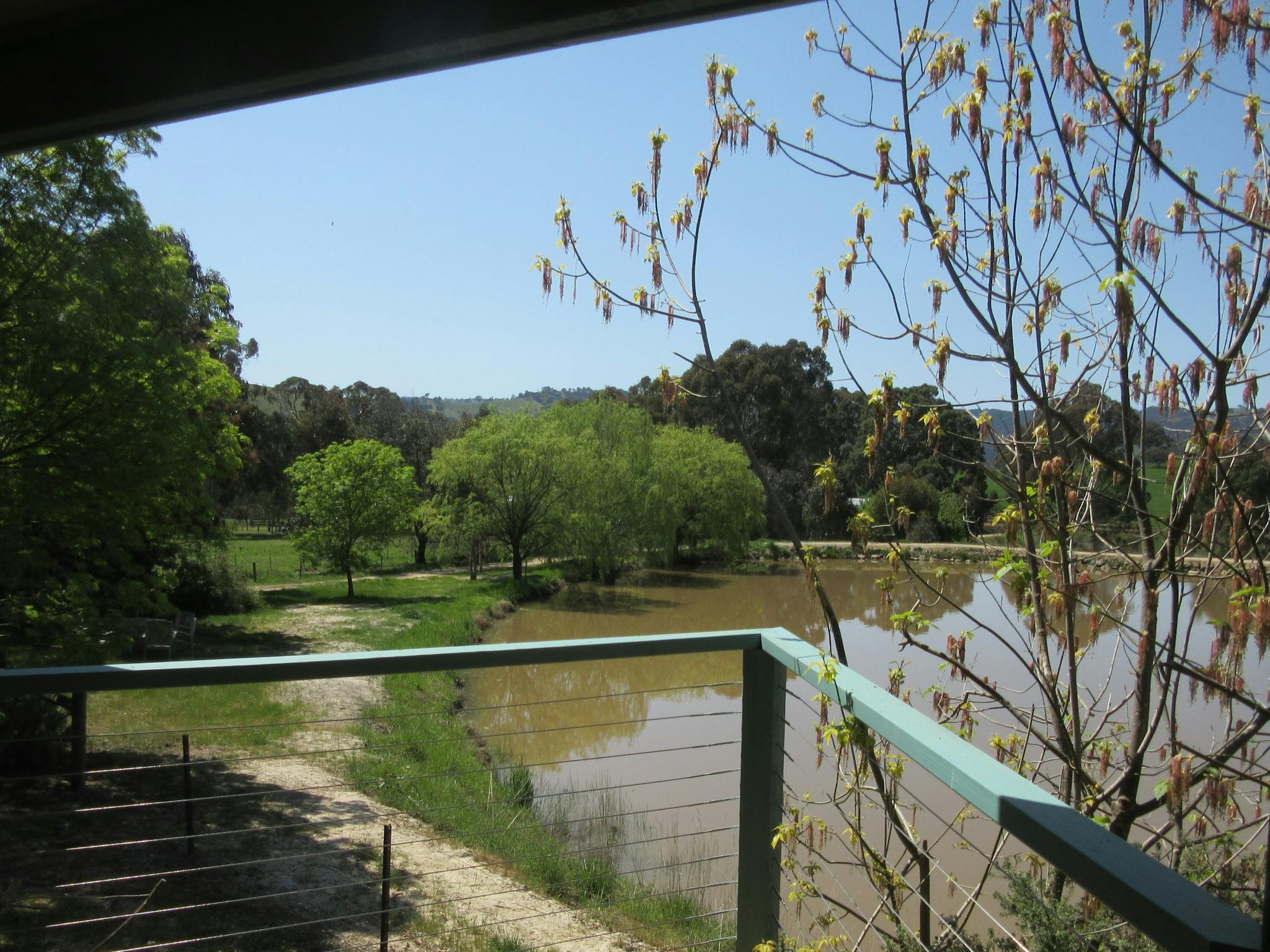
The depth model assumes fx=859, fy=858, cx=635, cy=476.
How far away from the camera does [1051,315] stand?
2498 millimetres

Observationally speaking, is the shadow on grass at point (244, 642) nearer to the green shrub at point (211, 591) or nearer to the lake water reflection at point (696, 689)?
the green shrub at point (211, 591)

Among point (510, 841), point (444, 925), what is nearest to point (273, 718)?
point (510, 841)

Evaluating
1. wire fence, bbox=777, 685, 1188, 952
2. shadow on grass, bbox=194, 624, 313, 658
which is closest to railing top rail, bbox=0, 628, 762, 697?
wire fence, bbox=777, 685, 1188, 952

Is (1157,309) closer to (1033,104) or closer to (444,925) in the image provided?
(1033,104)

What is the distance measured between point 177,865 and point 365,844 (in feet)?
8.59

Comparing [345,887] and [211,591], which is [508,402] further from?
[345,887]

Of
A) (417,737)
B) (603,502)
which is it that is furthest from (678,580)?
(417,737)

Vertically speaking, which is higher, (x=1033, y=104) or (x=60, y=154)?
(x=60, y=154)

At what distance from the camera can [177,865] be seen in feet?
15.2

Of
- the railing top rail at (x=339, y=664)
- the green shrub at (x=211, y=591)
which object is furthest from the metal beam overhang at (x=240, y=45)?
the green shrub at (x=211, y=591)

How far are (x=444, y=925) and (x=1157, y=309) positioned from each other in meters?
3.57

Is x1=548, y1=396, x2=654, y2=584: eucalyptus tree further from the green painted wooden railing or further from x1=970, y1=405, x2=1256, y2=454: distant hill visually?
the green painted wooden railing

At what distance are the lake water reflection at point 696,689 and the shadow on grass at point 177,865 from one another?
1.24 metres

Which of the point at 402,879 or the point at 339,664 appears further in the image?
the point at 402,879
